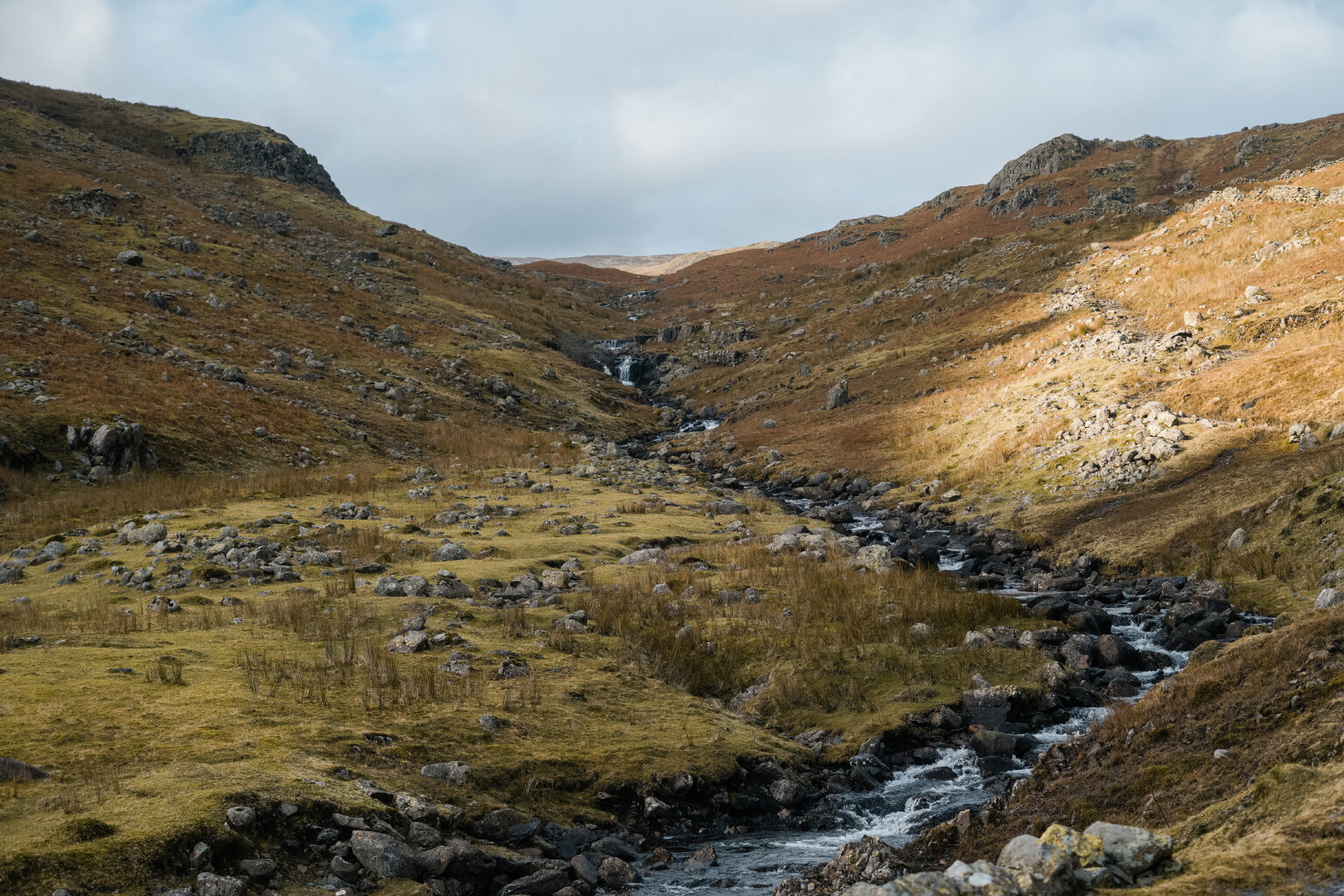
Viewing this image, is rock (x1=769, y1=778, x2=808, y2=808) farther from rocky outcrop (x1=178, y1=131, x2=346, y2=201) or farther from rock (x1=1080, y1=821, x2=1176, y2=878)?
rocky outcrop (x1=178, y1=131, x2=346, y2=201)

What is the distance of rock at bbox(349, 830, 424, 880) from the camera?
28.3 ft

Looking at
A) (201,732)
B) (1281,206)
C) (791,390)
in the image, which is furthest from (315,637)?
(1281,206)

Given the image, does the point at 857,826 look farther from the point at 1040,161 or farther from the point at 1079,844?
the point at 1040,161

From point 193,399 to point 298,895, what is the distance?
1388 inches

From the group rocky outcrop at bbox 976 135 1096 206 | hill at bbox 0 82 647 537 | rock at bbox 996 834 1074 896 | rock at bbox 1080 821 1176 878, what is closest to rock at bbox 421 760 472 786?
rock at bbox 996 834 1074 896

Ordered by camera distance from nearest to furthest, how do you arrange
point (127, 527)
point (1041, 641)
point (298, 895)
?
point (298, 895) → point (1041, 641) → point (127, 527)

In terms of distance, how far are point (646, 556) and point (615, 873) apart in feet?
46.7

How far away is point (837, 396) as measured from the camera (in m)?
54.1

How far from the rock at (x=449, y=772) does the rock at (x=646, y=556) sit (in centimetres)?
1256

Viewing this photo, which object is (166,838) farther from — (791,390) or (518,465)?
(791,390)

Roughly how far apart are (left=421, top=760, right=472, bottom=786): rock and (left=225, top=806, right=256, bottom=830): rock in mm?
2455

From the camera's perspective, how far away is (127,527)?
23375 mm

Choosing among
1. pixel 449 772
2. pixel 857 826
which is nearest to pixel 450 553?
pixel 449 772

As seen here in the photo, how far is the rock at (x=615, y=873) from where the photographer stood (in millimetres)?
9664
